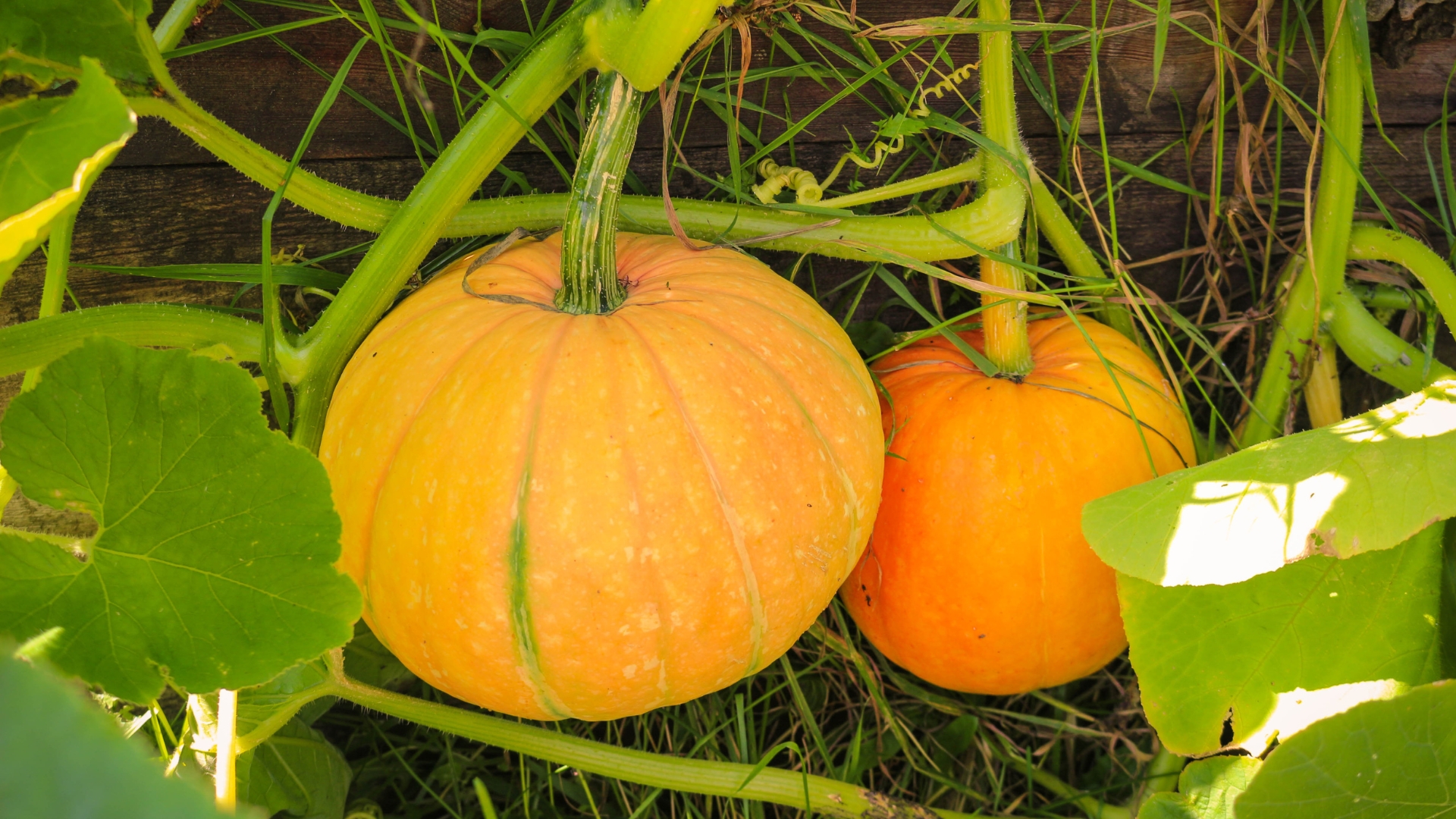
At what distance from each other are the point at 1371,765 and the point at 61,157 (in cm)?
123

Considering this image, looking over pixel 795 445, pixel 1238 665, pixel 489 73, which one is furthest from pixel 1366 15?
pixel 489 73

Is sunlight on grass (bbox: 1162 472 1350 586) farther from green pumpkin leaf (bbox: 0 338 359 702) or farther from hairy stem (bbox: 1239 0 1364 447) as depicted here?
green pumpkin leaf (bbox: 0 338 359 702)

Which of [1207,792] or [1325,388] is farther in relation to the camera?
[1325,388]

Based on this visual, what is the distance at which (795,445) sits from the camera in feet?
3.33

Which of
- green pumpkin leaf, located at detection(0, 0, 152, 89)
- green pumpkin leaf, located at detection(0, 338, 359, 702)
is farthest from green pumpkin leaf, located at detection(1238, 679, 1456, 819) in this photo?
green pumpkin leaf, located at detection(0, 0, 152, 89)

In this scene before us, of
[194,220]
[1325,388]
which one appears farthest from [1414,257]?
[194,220]

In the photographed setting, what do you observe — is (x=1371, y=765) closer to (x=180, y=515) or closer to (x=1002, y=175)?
(x=1002, y=175)

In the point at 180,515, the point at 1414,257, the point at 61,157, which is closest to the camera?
the point at 61,157

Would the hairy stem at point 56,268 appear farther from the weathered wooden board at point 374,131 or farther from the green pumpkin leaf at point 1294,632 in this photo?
the green pumpkin leaf at point 1294,632

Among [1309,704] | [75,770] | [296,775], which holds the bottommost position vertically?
[296,775]

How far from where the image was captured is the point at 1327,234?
1368mm

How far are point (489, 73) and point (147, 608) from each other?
0.82 meters

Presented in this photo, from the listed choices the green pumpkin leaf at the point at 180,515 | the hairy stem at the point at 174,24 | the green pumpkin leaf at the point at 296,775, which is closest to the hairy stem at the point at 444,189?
the green pumpkin leaf at the point at 180,515

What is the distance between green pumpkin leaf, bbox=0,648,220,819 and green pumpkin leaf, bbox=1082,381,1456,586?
3.05 ft
